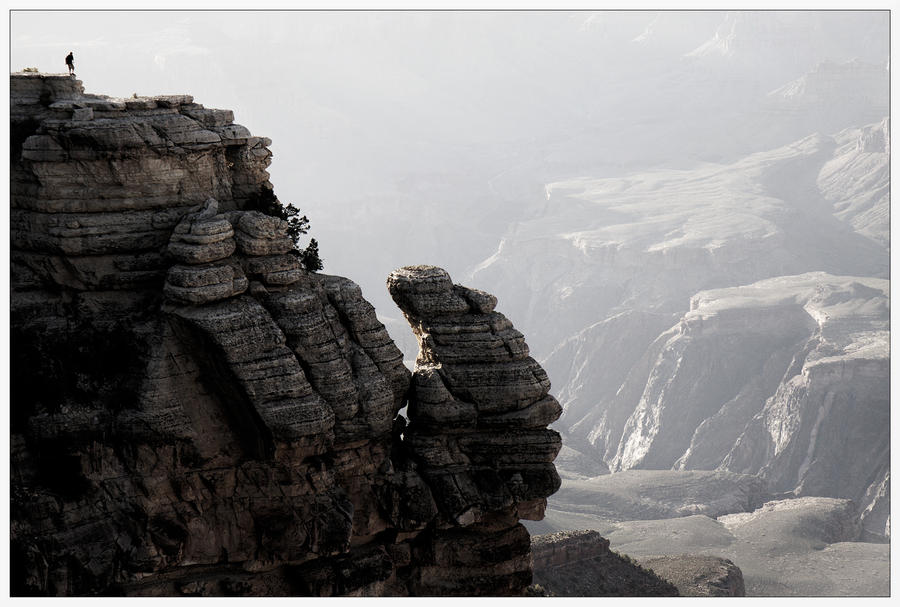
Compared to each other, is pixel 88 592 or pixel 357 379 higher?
pixel 357 379

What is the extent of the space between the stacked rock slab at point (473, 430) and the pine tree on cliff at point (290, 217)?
380 centimetres

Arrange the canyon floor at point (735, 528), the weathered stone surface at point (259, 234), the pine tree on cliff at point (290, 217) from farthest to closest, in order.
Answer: the canyon floor at point (735, 528)
the pine tree on cliff at point (290, 217)
the weathered stone surface at point (259, 234)

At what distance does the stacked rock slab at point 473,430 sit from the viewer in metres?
52.1

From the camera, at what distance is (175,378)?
46.5 meters

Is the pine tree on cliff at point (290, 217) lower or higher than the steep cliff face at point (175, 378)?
higher

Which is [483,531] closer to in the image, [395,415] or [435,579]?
[435,579]

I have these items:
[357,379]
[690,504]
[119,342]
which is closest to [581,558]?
[357,379]

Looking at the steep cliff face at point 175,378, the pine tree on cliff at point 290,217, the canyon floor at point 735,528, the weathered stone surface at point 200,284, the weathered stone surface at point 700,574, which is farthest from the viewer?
the canyon floor at point 735,528

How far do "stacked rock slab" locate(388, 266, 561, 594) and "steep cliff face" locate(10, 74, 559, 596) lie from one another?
182 centimetres

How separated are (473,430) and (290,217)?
12.5 meters

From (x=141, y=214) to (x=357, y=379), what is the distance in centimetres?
1075

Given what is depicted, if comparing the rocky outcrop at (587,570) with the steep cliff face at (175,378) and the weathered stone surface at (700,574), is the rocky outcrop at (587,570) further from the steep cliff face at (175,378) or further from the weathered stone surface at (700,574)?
the steep cliff face at (175,378)

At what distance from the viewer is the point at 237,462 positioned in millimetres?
47625

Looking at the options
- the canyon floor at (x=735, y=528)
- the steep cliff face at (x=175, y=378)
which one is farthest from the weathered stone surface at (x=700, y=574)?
the steep cliff face at (x=175, y=378)
